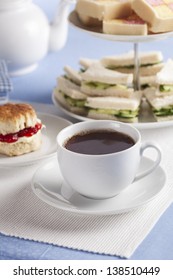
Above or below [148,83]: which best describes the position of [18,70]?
below

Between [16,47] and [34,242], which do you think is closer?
[34,242]

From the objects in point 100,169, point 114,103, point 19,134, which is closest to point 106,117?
point 114,103

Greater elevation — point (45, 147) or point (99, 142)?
point (99, 142)

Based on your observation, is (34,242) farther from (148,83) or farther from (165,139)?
(148,83)

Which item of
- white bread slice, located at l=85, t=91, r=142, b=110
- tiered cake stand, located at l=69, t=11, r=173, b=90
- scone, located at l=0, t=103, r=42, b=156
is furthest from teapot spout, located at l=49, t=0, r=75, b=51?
scone, located at l=0, t=103, r=42, b=156

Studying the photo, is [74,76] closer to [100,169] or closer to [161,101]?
[161,101]

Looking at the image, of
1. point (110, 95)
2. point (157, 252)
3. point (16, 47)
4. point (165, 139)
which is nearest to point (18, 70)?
point (16, 47)
